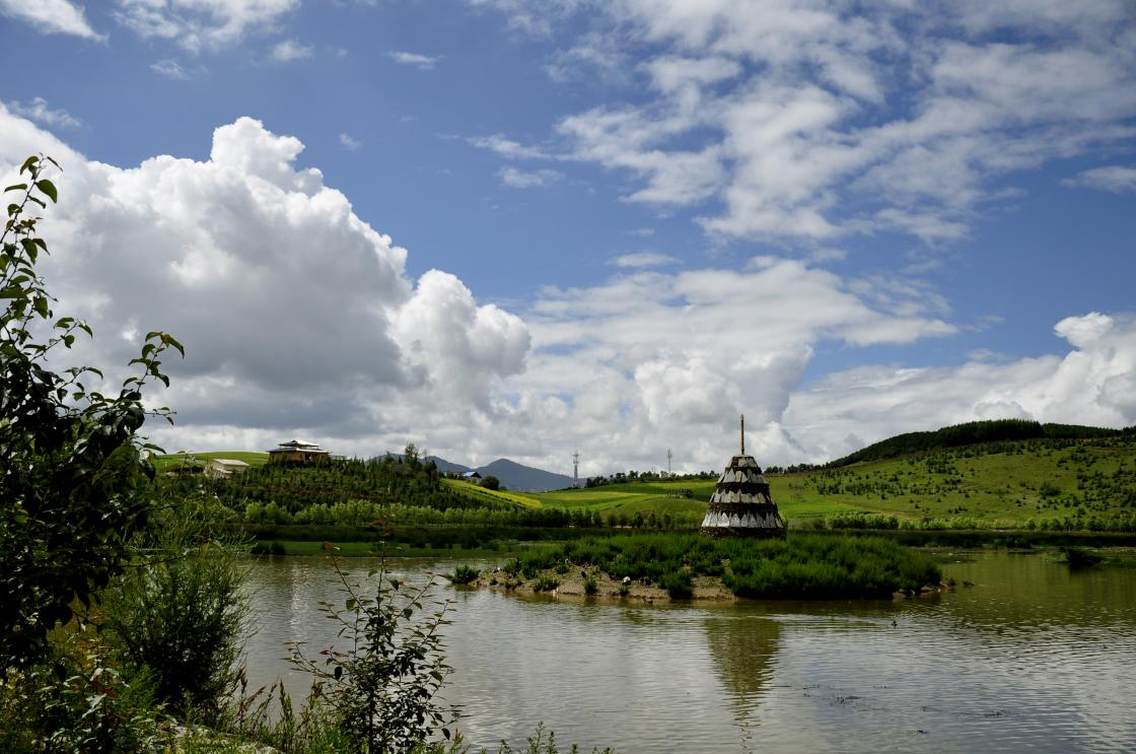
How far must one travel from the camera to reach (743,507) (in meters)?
43.4

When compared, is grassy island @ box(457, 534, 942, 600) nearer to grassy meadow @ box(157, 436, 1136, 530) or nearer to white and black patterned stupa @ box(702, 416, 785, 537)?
white and black patterned stupa @ box(702, 416, 785, 537)

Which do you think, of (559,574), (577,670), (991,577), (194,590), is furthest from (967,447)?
(194,590)

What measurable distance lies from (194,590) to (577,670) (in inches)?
376

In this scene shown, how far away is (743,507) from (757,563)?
6.08m

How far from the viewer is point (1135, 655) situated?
2317 cm

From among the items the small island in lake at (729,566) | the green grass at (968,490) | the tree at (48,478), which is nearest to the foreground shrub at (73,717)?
the tree at (48,478)

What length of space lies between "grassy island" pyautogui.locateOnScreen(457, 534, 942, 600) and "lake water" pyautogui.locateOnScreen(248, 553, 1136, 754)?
192 cm

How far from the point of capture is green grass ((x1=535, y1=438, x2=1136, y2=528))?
94188 mm

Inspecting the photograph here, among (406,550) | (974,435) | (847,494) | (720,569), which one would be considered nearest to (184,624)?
(720,569)

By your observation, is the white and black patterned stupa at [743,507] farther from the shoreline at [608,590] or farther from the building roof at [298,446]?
the building roof at [298,446]

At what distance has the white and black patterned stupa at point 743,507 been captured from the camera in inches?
1692

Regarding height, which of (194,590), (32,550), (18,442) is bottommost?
(194,590)

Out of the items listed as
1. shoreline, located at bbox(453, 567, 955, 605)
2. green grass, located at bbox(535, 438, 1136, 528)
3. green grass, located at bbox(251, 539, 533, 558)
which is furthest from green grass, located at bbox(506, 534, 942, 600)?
green grass, located at bbox(535, 438, 1136, 528)

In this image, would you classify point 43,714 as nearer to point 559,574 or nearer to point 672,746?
point 672,746
